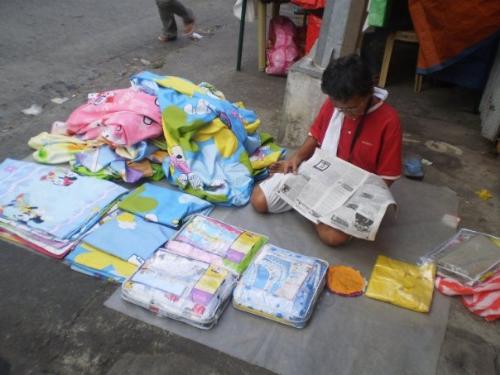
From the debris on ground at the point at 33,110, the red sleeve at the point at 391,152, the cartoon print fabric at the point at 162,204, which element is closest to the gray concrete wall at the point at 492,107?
the red sleeve at the point at 391,152

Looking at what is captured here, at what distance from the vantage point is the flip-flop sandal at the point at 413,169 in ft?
9.59

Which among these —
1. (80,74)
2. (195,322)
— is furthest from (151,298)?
(80,74)

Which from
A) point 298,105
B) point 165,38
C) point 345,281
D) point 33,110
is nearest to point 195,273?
point 345,281

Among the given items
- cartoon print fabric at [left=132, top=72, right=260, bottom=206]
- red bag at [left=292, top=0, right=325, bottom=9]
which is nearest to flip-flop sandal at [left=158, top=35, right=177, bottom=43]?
red bag at [left=292, top=0, right=325, bottom=9]

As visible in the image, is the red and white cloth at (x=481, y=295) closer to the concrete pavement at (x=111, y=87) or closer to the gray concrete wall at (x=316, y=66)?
the concrete pavement at (x=111, y=87)

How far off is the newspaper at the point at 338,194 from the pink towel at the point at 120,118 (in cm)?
97

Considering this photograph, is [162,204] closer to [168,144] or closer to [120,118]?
[168,144]

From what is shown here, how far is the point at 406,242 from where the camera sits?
2375 millimetres

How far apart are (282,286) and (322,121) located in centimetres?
97

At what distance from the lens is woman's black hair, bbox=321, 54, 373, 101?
1.91 meters

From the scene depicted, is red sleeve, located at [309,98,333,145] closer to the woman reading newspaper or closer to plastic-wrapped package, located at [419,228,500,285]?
the woman reading newspaper

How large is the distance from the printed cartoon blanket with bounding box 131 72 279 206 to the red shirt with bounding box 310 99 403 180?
61 centimetres

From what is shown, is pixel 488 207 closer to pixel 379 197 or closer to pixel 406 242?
pixel 406 242

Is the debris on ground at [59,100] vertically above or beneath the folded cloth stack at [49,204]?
above
